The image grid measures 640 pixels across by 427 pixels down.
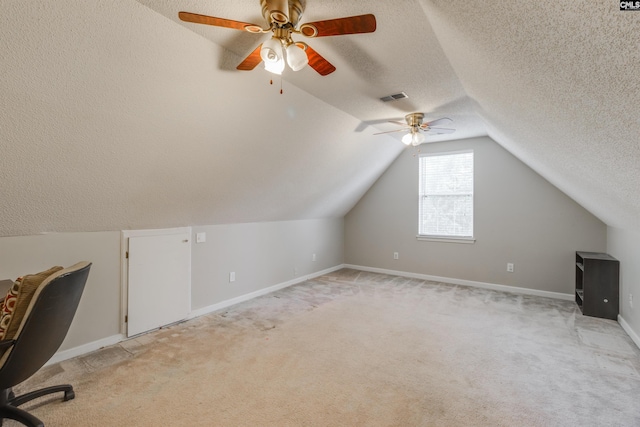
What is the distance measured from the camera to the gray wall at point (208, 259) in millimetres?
2523

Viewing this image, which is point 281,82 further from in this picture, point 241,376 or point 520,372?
point 520,372

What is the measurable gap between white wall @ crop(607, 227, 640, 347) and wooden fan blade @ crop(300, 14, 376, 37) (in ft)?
11.3

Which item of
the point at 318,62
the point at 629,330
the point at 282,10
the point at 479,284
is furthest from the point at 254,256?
the point at 629,330

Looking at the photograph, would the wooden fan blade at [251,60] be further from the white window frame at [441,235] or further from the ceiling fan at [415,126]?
the white window frame at [441,235]

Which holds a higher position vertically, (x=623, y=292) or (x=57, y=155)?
(x=57, y=155)

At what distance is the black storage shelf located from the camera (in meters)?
3.56

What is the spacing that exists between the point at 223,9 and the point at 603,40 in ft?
5.95

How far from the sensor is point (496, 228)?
489 centimetres

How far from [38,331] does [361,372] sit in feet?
7.02

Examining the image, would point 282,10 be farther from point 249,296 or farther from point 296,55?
point 249,296

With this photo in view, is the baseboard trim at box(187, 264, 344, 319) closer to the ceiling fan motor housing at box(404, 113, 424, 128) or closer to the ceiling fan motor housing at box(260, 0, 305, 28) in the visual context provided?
the ceiling fan motor housing at box(404, 113, 424, 128)

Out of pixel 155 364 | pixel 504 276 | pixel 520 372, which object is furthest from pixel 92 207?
pixel 504 276

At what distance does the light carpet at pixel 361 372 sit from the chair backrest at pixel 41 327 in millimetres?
527

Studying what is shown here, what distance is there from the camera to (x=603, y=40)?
3.18 feet
